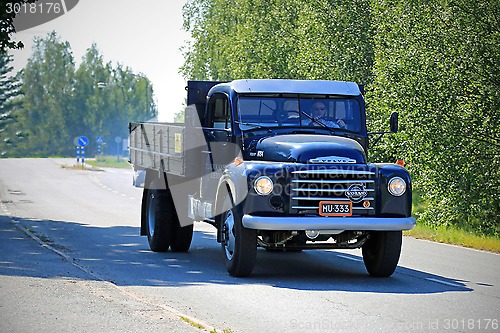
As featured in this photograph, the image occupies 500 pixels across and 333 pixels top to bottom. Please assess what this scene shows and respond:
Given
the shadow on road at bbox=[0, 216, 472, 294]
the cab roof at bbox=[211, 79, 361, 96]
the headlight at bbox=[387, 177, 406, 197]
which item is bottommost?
the shadow on road at bbox=[0, 216, 472, 294]

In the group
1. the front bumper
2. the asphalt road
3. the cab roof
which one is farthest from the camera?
the cab roof

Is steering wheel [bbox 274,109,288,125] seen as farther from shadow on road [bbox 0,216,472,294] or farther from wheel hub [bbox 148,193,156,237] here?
wheel hub [bbox 148,193,156,237]

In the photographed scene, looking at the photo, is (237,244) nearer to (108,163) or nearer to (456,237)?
(456,237)

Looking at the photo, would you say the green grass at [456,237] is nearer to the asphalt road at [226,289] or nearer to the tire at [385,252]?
the asphalt road at [226,289]

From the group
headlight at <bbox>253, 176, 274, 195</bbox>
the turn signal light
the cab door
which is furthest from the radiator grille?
the cab door

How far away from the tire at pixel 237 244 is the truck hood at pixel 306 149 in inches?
31.9

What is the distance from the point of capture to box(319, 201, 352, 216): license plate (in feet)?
44.6

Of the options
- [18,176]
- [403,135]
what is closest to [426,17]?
[403,135]

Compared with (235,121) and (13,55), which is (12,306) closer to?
(235,121)

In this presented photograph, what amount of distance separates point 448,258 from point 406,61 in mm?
9426

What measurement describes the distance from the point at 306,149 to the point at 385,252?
1705 millimetres

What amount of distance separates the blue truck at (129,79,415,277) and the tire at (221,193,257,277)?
0.01m

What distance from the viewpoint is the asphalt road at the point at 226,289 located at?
1017cm

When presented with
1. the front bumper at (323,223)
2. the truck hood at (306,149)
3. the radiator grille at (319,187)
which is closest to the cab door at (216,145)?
the truck hood at (306,149)
